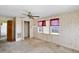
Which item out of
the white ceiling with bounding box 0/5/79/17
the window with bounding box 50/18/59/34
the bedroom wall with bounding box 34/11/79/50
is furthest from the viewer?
the window with bounding box 50/18/59/34

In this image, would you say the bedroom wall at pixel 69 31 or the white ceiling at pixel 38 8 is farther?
the bedroom wall at pixel 69 31

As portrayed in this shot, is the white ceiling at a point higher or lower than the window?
higher

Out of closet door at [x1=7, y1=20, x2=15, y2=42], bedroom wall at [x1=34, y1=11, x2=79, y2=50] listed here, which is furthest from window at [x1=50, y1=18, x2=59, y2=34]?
closet door at [x1=7, y1=20, x2=15, y2=42]

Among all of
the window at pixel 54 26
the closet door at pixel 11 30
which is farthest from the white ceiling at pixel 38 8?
the closet door at pixel 11 30

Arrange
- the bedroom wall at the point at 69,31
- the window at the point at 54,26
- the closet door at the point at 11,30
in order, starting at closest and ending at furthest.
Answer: the bedroom wall at the point at 69,31 → the window at the point at 54,26 → the closet door at the point at 11,30

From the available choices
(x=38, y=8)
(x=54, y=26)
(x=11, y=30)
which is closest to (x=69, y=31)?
(x=54, y=26)

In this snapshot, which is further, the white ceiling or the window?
the window

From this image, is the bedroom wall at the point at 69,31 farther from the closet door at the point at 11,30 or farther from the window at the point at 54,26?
the closet door at the point at 11,30

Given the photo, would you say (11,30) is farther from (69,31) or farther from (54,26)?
(69,31)

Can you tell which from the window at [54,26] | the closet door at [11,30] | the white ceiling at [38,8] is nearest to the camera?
the white ceiling at [38,8]

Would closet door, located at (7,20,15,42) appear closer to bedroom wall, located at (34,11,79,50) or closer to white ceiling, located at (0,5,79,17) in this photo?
bedroom wall, located at (34,11,79,50)

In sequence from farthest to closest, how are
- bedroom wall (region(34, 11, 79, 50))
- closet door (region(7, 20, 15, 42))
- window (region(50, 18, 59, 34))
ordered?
closet door (region(7, 20, 15, 42)), window (region(50, 18, 59, 34)), bedroom wall (region(34, 11, 79, 50))
